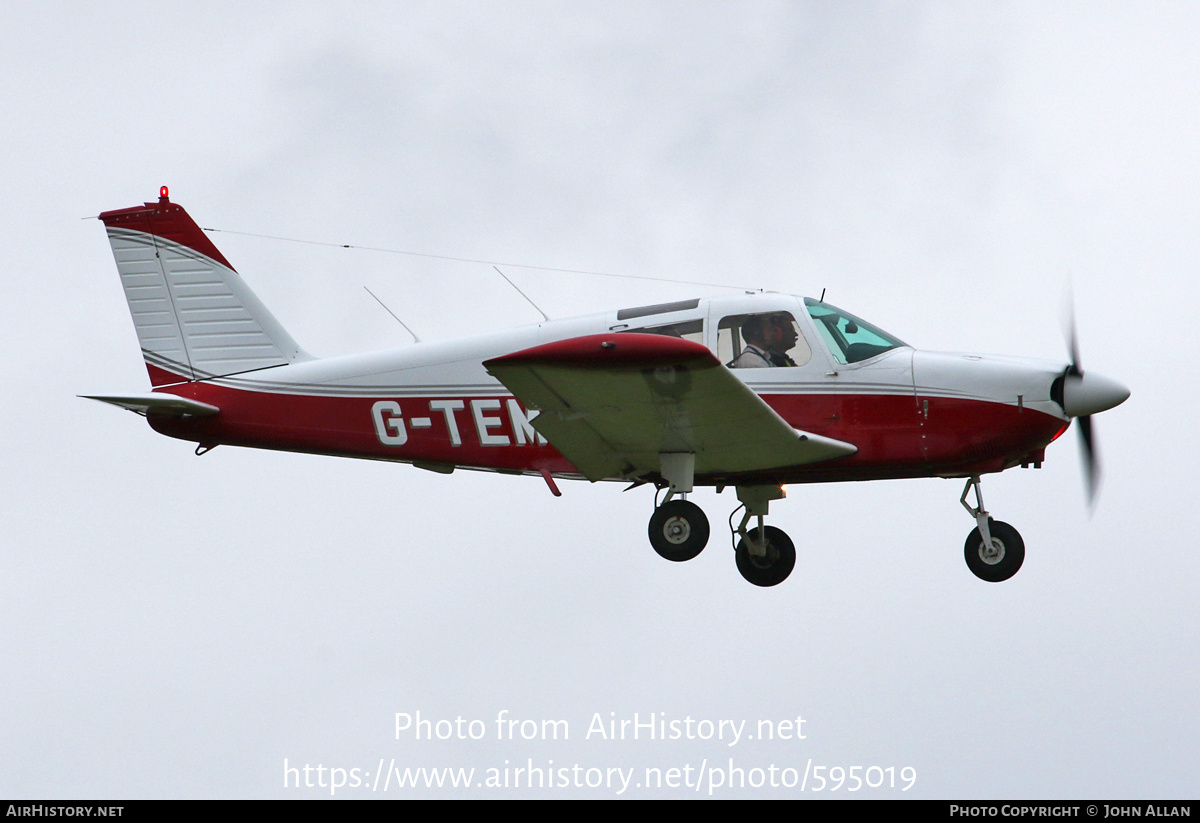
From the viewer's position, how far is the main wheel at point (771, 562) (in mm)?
13070

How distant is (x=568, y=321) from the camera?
41.2 feet

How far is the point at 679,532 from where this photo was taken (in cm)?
1173

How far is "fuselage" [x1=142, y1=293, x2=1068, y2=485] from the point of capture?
37.6 feet

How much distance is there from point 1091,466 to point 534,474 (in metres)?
5.03

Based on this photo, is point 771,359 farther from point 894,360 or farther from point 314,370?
point 314,370

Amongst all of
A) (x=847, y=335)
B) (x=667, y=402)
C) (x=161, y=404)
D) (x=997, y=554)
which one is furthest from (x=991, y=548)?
(x=161, y=404)

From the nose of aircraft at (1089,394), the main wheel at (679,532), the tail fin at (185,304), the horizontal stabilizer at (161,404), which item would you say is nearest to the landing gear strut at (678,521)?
the main wheel at (679,532)

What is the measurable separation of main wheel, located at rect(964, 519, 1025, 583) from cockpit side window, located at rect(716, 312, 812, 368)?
217cm

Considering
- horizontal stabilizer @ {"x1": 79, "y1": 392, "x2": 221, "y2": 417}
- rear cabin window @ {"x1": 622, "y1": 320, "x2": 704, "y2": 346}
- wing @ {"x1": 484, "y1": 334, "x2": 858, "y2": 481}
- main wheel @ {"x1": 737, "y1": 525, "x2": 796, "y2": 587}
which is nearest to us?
wing @ {"x1": 484, "y1": 334, "x2": 858, "y2": 481}

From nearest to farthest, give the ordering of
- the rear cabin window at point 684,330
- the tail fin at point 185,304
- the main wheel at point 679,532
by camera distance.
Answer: the main wheel at point 679,532, the rear cabin window at point 684,330, the tail fin at point 185,304

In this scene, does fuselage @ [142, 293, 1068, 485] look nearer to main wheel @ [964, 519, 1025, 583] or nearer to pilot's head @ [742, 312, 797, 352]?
pilot's head @ [742, 312, 797, 352]

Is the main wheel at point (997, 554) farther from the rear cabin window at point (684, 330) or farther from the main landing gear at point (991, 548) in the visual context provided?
the rear cabin window at point (684, 330)

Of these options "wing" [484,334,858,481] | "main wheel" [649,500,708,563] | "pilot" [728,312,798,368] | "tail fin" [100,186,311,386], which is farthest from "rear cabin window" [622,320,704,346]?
"tail fin" [100,186,311,386]

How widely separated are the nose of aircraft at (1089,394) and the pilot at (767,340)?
7.58 ft
